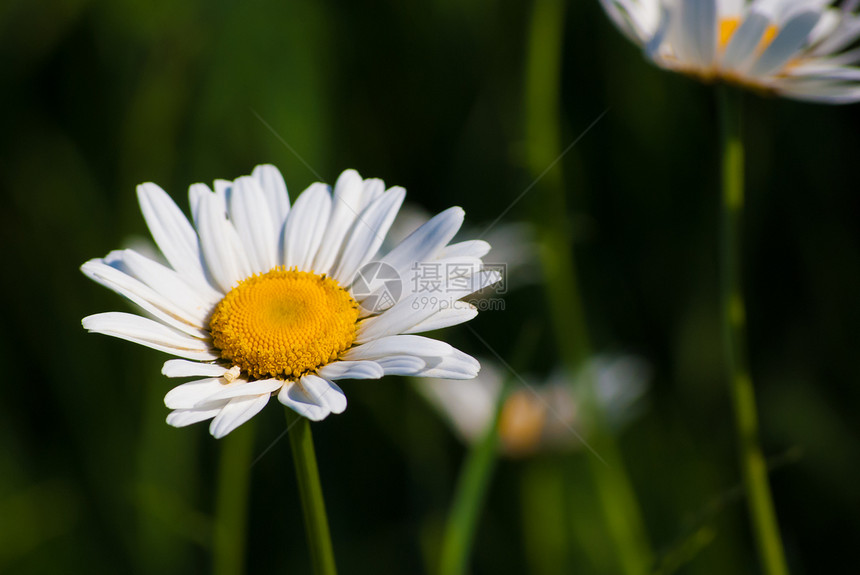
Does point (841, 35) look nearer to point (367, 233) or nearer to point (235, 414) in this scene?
point (367, 233)

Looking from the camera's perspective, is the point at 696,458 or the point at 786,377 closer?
the point at 696,458

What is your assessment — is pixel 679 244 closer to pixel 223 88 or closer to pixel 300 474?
pixel 223 88

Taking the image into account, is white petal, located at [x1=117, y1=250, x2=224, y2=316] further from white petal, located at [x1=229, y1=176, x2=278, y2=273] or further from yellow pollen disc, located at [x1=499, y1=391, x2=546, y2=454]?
yellow pollen disc, located at [x1=499, y1=391, x2=546, y2=454]

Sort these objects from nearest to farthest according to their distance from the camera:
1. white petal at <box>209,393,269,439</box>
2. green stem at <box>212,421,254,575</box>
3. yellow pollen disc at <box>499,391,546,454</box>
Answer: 1. white petal at <box>209,393,269,439</box>
2. green stem at <box>212,421,254,575</box>
3. yellow pollen disc at <box>499,391,546,454</box>

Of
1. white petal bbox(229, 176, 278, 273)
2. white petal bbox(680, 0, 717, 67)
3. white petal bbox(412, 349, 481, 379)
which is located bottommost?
white petal bbox(412, 349, 481, 379)

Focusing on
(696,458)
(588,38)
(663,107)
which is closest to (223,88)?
(588,38)

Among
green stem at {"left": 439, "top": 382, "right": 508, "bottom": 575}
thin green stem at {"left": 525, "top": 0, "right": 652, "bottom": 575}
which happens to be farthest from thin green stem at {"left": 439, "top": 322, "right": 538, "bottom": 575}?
thin green stem at {"left": 525, "top": 0, "right": 652, "bottom": 575}
